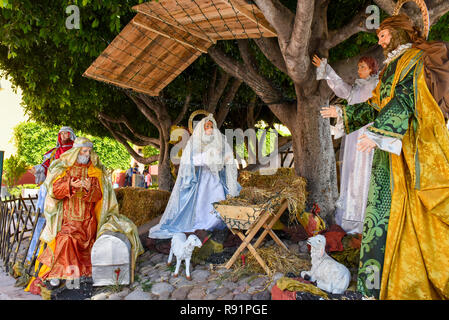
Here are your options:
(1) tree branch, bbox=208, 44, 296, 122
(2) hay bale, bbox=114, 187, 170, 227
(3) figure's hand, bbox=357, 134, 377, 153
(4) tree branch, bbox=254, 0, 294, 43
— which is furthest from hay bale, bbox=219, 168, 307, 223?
(2) hay bale, bbox=114, 187, 170, 227

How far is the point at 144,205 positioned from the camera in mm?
7016

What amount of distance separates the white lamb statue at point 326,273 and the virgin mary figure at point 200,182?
2264 mm

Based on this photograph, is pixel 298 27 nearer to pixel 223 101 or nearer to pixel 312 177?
pixel 312 177

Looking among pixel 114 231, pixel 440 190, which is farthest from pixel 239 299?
pixel 440 190

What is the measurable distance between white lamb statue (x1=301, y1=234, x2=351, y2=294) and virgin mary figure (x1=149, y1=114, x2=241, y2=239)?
2.26 metres

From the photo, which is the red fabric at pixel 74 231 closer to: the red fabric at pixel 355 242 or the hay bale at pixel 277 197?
the hay bale at pixel 277 197

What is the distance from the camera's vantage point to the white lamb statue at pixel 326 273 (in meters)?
3.03

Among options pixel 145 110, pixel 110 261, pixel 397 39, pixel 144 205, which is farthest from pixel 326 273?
pixel 145 110

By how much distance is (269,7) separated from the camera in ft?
12.6

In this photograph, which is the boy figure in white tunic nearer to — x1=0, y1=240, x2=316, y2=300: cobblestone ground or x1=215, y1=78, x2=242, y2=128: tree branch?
x1=0, y1=240, x2=316, y2=300: cobblestone ground

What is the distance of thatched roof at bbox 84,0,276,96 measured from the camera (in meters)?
4.17

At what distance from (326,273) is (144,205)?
15.7ft

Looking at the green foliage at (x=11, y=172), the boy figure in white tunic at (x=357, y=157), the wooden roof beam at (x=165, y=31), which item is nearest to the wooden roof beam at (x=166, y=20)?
the wooden roof beam at (x=165, y=31)

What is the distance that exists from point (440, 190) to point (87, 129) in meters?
12.5
